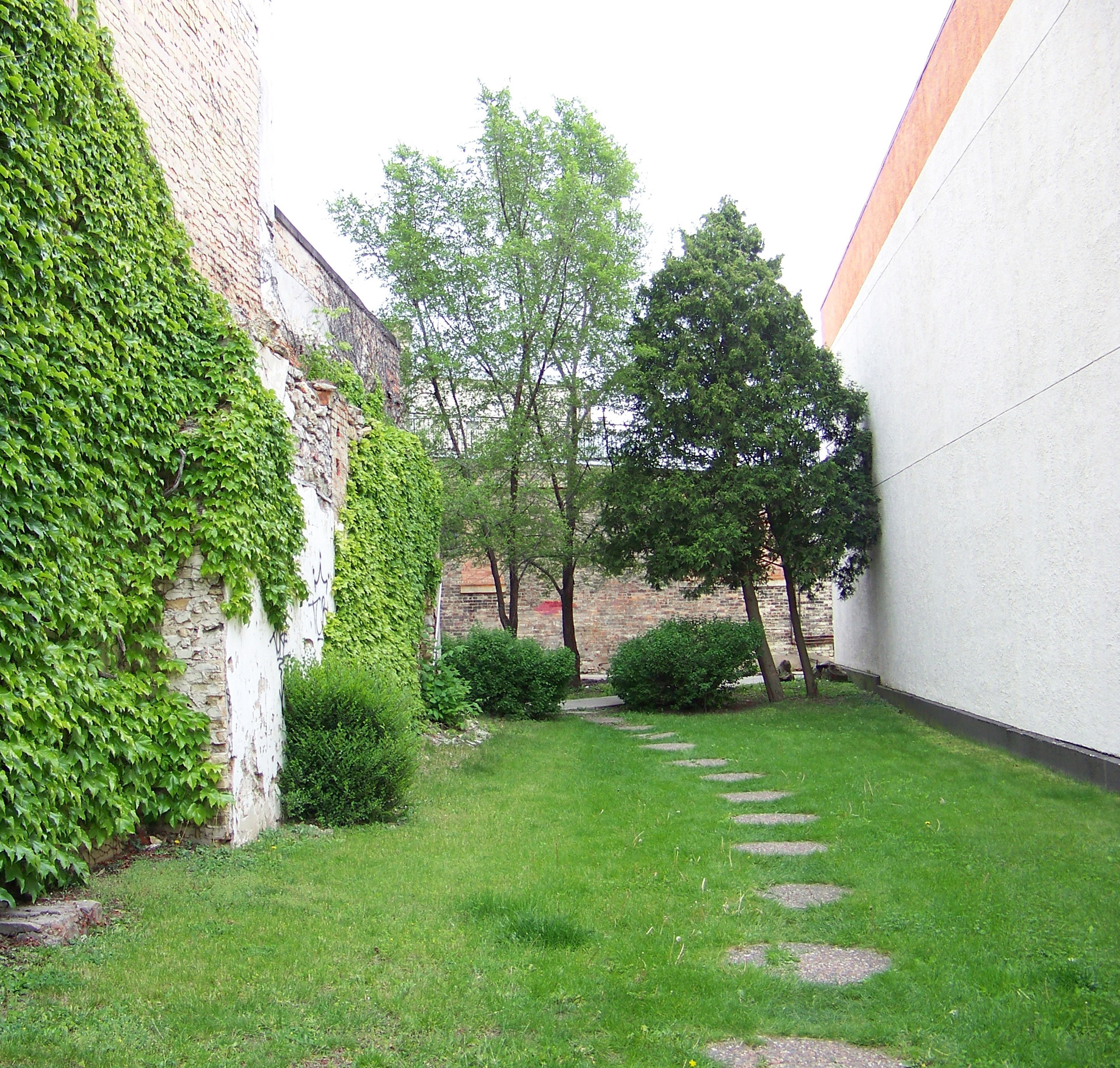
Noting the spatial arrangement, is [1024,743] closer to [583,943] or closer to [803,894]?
[803,894]

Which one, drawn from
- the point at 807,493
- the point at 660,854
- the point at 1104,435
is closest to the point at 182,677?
the point at 660,854

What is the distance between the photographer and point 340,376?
366 inches

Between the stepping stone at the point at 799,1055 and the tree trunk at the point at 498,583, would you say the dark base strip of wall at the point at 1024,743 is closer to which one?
the stepping stone at the point at 799,1055

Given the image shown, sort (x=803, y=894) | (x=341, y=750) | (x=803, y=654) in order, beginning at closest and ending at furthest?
1. (x=803, y=894)
2. (x=341, y=750)
3. (x=803, y=654)

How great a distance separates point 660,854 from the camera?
213 inches

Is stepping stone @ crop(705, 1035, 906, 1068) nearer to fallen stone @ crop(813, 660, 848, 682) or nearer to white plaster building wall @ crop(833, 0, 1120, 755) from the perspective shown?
white plaster building wall @ crop(833, 0, 1120, 755)

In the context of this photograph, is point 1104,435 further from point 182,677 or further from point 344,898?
point 182,677

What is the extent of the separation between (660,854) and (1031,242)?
20.6ft

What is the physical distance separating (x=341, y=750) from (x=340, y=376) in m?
4.58

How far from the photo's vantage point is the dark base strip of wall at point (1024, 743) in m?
6.89

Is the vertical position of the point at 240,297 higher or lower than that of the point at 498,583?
higher

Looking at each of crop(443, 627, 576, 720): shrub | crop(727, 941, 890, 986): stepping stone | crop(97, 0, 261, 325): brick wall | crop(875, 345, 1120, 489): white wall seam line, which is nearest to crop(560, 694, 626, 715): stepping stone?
crop(443, 627, 576, 720): shrub

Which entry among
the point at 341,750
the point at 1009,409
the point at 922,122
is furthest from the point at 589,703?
the point at 341,750

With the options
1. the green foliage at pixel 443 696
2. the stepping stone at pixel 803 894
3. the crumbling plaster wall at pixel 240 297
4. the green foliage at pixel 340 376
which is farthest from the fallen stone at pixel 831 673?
the stepping stone at pixel 803 894
